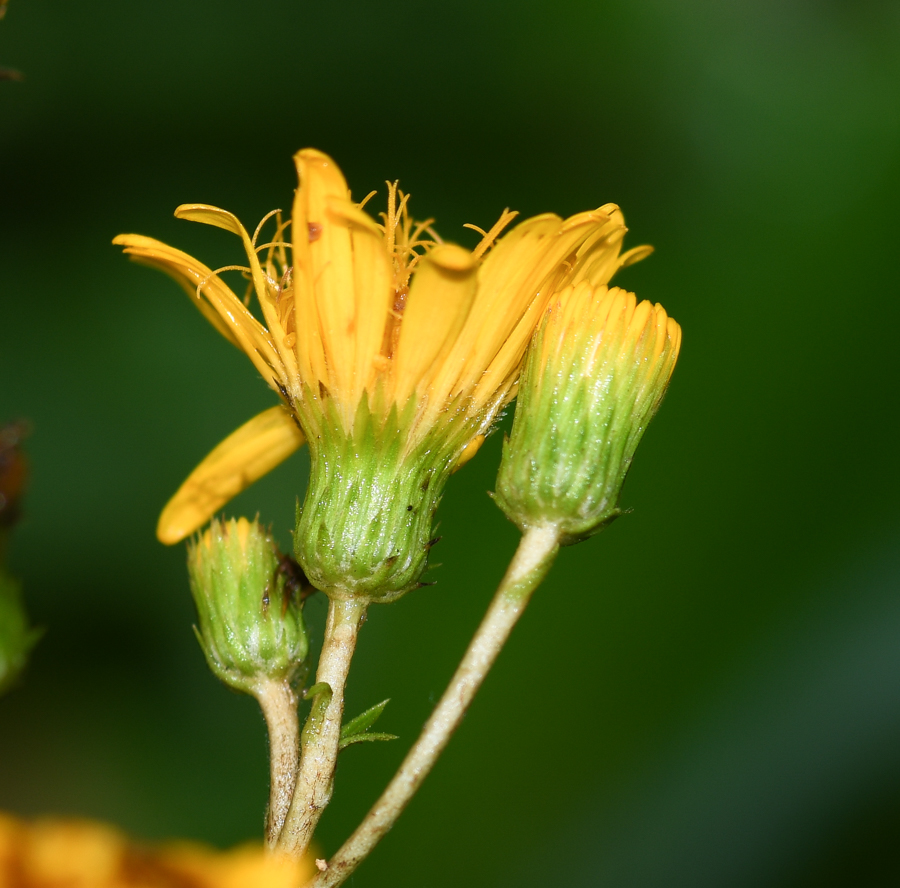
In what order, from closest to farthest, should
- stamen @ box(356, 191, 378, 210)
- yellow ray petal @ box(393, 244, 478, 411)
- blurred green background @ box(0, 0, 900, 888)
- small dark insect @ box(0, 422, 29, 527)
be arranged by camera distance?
small dark insect @ box(0, 422, 29, 527)
yellow ray petal @ box(393, 244, 478, 411)
stamen @ box(356, 191, 378, 210)
blurred green background @ box(0, 0, 900, 888)

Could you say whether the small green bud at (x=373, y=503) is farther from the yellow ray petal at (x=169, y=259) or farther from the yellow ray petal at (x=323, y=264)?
the yellow ray petal at (x=169, y=259)

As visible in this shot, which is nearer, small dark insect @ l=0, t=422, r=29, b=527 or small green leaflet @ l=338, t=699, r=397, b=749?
small dark insect @ l=0, t=422, r=29, b=527

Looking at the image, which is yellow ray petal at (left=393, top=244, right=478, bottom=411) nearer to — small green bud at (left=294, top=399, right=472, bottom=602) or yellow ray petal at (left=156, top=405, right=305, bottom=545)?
small green bud at (left=294, top=399, right=472, bottom=602)

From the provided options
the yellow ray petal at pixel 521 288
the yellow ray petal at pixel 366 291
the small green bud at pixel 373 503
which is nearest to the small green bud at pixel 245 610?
the small green bud at pixel 373 503

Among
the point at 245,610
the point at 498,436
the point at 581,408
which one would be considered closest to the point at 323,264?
the point at 581,408

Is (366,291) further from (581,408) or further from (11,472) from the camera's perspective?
(11,472)

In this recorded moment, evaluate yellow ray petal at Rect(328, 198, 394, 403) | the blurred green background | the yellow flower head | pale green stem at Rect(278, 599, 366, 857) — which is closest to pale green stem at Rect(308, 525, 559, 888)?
pale green stem at Rect(278, 599, 366, 857)

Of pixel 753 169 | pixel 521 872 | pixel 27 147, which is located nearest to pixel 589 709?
pixel 521 872
